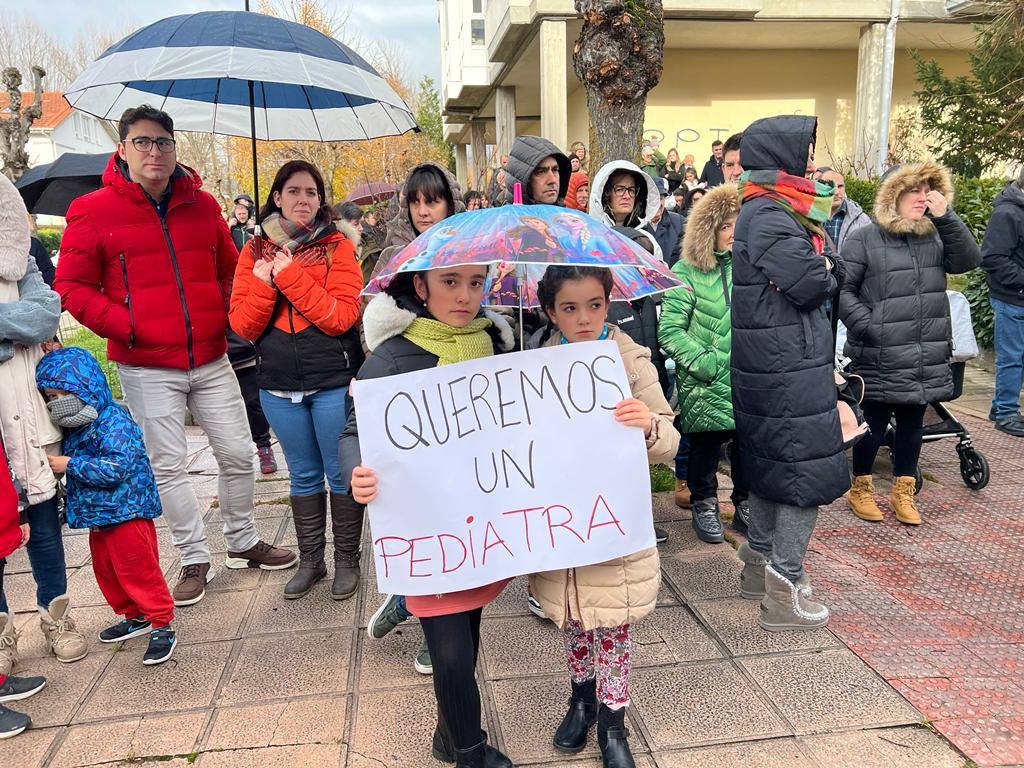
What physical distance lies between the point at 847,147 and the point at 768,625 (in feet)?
59.8

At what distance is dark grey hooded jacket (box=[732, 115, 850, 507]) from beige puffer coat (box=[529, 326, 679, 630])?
3.32 ft

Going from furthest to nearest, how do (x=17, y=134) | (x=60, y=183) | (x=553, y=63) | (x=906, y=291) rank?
1. (x=17, y=134)
2. (x=553, y=63)
3. (x=60, y=183)
4. (x=906, y=291)

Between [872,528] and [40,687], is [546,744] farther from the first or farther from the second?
[872,528]

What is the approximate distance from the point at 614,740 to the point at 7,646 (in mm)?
2496

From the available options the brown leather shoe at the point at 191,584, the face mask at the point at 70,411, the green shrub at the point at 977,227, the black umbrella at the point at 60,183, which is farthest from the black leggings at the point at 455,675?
the green shrub at the point at 977,227

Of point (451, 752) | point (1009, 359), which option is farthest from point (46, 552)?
point (1009, 359)

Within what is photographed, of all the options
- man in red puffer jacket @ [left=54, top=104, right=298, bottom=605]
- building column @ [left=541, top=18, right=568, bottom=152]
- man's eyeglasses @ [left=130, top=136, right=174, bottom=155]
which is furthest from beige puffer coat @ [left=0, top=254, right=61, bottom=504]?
building column @ [left=541, top=18, right=568, bottom=152]

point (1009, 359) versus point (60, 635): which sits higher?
point (1009, 359)

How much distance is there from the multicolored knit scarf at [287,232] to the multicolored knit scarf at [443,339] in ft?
4.86

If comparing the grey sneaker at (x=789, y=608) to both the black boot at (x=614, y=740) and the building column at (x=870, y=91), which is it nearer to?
the black boot at (x=614, y=740)

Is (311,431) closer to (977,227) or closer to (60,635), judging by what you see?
(60,635)

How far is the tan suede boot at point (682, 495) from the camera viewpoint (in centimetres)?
472

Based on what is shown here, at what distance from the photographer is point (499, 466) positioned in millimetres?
2195

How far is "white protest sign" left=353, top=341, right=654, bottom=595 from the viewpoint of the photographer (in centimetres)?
214
